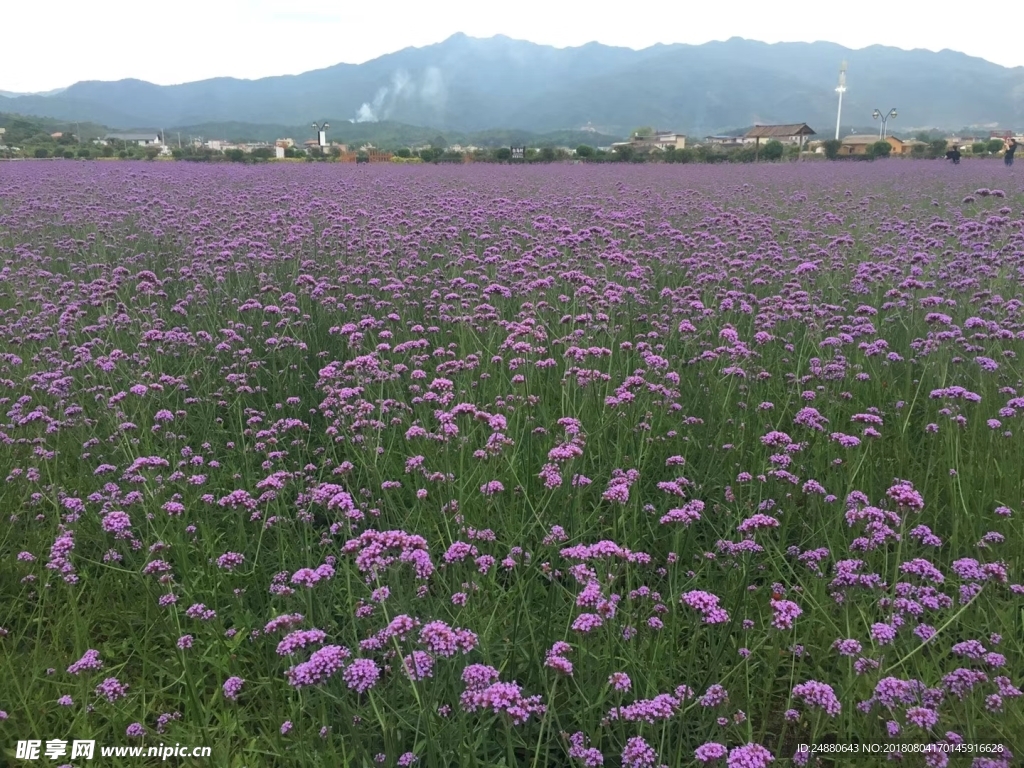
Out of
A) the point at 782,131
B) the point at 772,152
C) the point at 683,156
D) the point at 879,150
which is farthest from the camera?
the point at 782,131

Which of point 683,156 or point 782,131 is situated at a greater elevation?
point 782,131

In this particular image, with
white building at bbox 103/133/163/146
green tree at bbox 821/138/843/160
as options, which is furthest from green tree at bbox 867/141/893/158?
white building at bbox 103/133/163/146

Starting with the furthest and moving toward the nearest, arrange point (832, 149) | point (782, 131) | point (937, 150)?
point (782, 131) → point (937, 150) → point (832, 149)

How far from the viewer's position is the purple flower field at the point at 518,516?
1817 mm

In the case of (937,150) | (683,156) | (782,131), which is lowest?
(683,156)

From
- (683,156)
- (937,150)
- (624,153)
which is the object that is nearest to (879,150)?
(937,150)

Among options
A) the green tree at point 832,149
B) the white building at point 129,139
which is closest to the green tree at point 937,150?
the green tree at point 832,149

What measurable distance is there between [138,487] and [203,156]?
93.9ft

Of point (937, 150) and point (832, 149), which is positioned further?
point (937, 150)

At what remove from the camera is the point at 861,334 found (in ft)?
14.1

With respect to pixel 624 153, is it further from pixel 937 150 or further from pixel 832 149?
pixel 937 150

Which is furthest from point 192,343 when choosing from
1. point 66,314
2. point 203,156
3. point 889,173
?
point 203,156

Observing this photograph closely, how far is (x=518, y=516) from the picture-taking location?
298 cm

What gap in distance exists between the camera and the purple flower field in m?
1.82
